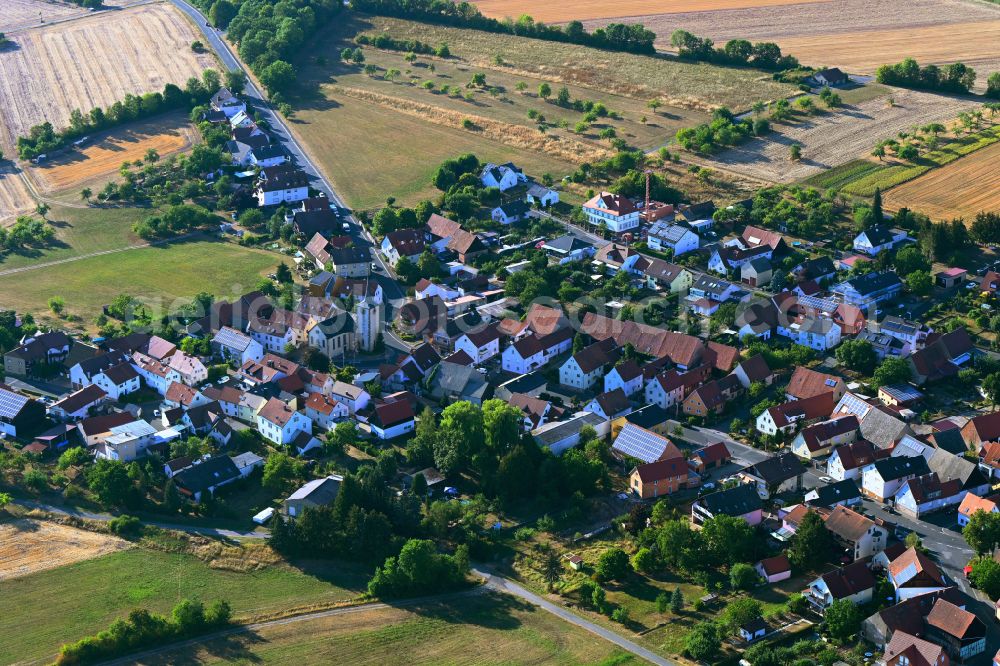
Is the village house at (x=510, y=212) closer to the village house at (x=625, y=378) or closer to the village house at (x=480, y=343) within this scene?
the village house at (x=480, y=343)

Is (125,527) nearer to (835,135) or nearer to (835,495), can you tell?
(835,495)

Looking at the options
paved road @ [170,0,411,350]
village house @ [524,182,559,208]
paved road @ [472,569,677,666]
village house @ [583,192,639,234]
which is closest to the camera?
paved road @ [472,569,677,666]

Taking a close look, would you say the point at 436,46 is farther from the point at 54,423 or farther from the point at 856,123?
the point at 54,423

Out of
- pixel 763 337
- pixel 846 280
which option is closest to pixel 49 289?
pixel 763 337

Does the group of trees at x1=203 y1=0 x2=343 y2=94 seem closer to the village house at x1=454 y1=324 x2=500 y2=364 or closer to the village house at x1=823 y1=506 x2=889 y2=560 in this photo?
the village house at x1=454 y1=324 x2=500 y2=364

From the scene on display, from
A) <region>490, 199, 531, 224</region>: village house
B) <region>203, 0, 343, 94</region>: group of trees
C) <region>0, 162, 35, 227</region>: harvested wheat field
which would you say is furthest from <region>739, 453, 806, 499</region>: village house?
<region>203, 0, 343, 94</region>: group of trees

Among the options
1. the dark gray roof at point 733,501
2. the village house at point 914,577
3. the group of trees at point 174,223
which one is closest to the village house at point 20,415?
the group of trees at point 174,223

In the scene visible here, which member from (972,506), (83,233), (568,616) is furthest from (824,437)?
(83,233)
